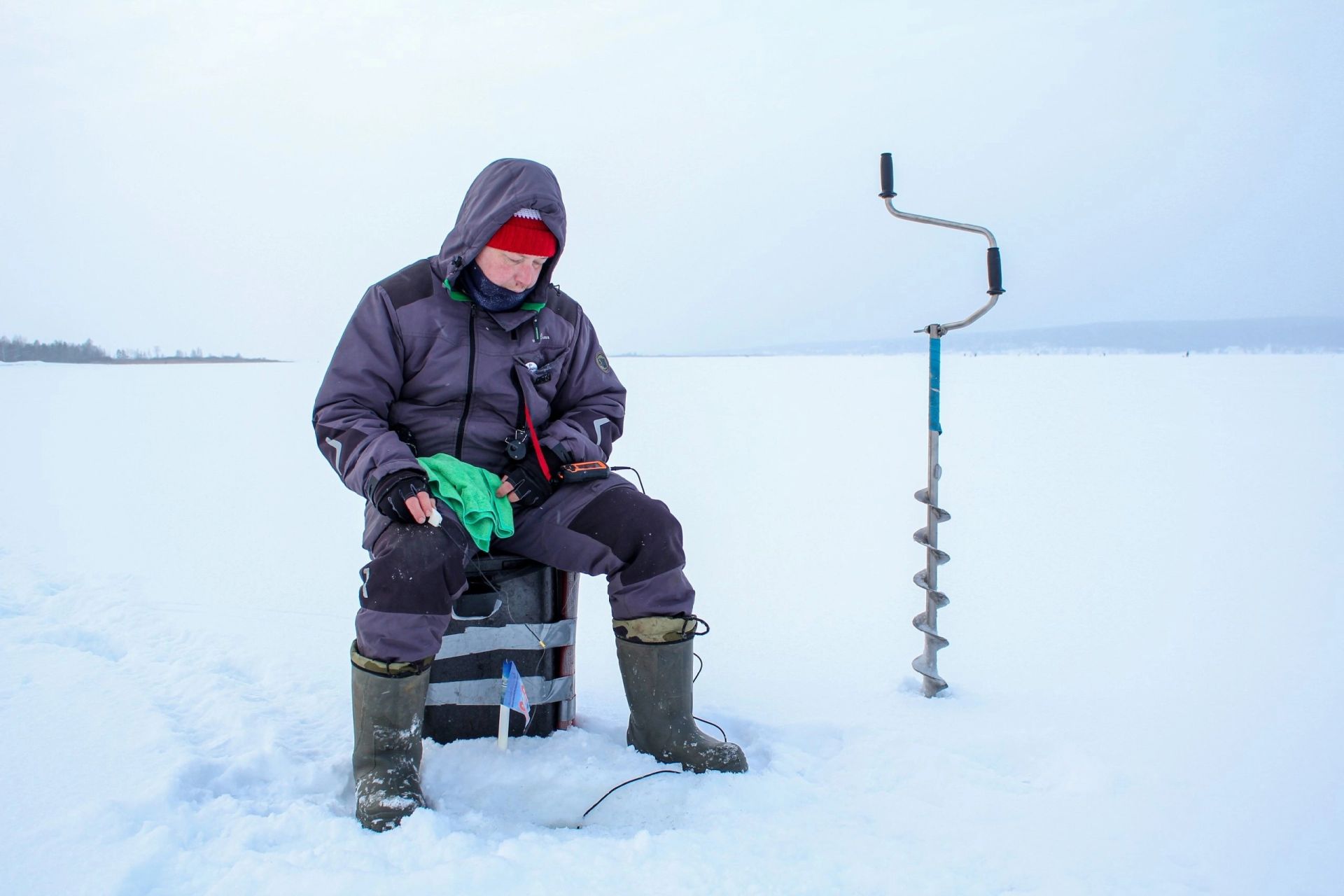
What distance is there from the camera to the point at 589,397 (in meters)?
2.58

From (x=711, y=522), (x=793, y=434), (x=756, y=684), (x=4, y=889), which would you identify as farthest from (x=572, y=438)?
(x=793, y=434)

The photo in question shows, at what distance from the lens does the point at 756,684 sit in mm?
2727

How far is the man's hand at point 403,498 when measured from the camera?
6.34 ft

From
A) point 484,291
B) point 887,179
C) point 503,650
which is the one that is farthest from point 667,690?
point 887,179

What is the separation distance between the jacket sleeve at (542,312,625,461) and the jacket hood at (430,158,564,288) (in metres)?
0.36

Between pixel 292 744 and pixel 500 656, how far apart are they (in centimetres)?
57

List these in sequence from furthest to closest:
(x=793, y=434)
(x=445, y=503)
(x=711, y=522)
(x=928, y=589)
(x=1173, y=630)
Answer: (x=793, y=434) → (x=711, y=522) → (x=1173, y=630) → (x=928, y=589) → (x=445, y=503)

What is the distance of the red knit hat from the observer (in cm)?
225

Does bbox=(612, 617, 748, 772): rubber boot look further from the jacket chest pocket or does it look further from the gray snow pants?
the jacket chest pocket

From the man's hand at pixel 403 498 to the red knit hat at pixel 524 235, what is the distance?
27.7 inches

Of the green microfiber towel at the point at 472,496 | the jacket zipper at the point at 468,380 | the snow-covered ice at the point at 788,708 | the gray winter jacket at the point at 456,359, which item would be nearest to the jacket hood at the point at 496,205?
the gray winter jacket at the point at 456,359

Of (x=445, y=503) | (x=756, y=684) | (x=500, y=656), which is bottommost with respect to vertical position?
(x=756, y=684)

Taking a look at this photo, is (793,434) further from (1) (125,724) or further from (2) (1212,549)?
(1) (125,724)

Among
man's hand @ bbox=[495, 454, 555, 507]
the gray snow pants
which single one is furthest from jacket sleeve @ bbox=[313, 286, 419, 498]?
man's hand @ bbox=[495, 454, 555, 507]
